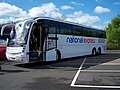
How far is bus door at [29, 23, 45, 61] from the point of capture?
17.8 metres

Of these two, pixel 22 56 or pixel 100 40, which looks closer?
pixel 22 56

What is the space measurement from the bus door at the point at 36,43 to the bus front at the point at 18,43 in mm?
537

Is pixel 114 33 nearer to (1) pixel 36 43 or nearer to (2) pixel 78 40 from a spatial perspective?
(2) pixel 78 40

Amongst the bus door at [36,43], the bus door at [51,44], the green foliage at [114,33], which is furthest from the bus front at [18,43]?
the green foliage at [114,33]

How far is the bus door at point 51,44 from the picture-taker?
1927 centimetres

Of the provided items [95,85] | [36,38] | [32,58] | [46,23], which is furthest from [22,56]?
[95,85]

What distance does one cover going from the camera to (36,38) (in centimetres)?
1855

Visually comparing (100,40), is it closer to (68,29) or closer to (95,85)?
(68,29)

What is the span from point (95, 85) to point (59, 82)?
1548 mm

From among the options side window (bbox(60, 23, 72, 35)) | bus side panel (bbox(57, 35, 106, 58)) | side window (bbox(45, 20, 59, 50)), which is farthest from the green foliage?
side window (bbox(45, 20, 59, 50))

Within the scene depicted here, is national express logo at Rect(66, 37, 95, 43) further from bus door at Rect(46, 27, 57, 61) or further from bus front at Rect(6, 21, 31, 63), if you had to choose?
bus front at Rect(6, 21, 31, 63)

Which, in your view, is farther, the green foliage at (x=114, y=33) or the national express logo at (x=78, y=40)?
the green foliage at (x=114, y=33)

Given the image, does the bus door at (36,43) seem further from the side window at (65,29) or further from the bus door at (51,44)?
the side window at (65,29)

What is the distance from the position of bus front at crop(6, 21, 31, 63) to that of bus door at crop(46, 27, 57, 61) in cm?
221
